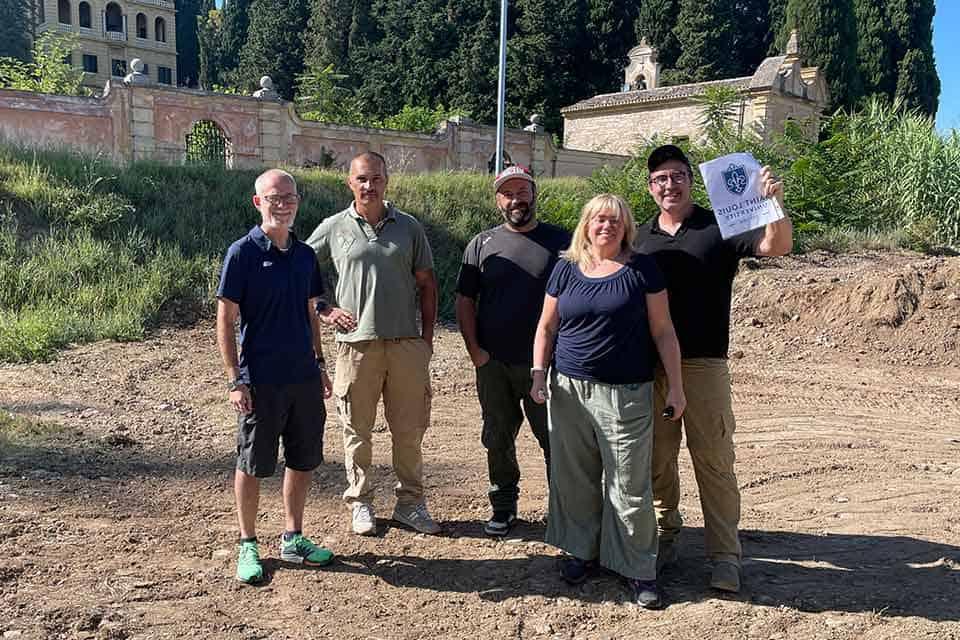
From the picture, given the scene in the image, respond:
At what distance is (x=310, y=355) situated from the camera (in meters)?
3.78

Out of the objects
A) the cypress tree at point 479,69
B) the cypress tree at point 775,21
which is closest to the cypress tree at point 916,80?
the cypress tree at point 775,21

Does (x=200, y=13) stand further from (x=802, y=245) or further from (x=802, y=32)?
(x=802, y=245)

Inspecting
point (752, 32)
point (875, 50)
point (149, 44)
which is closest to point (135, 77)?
point (875, 50)

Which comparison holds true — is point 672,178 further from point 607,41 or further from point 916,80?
point 607,41

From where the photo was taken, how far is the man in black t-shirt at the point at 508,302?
163 inches

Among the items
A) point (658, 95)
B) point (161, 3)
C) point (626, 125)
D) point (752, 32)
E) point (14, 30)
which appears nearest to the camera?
point (658, 95)

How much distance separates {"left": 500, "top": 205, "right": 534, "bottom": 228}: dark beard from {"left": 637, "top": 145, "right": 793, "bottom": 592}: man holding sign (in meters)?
0.67

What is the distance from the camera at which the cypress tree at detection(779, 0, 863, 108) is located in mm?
36312

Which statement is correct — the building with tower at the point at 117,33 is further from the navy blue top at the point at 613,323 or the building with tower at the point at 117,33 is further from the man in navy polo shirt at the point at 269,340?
the navy blue top at the point at 613,323

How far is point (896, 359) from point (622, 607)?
7.78 m

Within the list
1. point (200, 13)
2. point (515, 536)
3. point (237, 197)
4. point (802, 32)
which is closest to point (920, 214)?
point (237, 197)

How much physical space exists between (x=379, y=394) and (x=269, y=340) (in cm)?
92

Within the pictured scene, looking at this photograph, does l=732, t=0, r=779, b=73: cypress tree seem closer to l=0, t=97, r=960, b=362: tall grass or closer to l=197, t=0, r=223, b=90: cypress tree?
l=0, t=97, r=960, b=362: tall grass

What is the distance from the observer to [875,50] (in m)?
36.8
